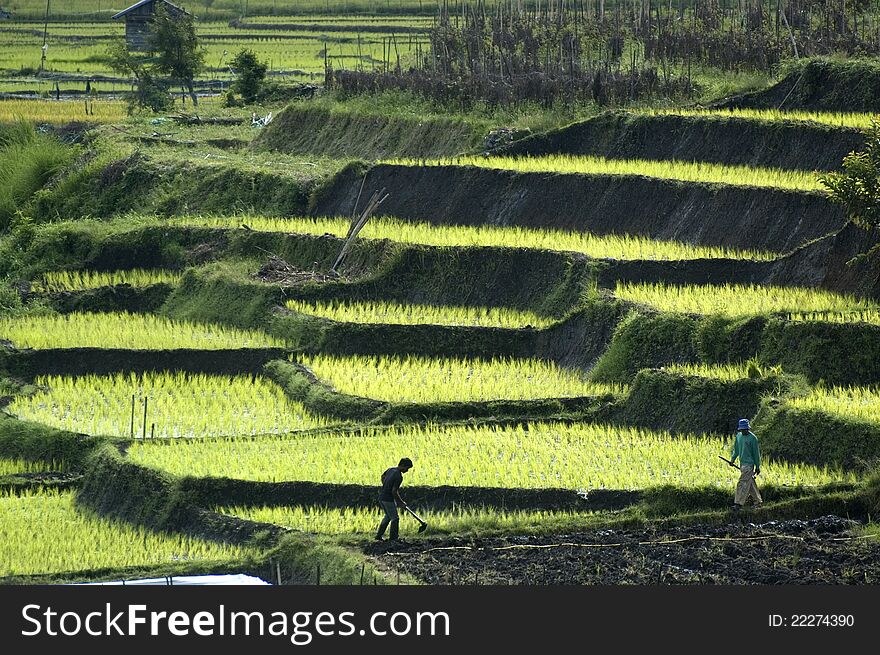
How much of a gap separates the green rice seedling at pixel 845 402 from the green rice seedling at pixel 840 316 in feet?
3.66

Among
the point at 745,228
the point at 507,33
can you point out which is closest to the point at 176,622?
the point at 745,228

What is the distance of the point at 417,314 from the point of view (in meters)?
27.3

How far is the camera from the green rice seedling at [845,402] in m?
19.2

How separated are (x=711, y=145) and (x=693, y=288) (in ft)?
18.3

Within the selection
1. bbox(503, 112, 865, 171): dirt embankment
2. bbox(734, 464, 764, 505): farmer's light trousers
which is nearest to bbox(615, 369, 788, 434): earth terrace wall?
bbox(734, 464, 764, 505): farmer's light trousers

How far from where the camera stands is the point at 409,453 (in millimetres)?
20438

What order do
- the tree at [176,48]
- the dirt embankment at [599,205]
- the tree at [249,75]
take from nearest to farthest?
the dirt embankment at [599,205] → the tree at [249,75] → the tree at [176,48]

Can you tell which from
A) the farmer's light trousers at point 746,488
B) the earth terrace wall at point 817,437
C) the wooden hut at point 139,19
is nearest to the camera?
the farmer's light trousers at point 746,488

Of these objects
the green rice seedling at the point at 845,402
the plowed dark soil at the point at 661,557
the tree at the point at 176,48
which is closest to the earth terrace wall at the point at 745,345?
the green rice seedling at the point at 845,402

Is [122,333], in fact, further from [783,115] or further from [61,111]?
[61,111]

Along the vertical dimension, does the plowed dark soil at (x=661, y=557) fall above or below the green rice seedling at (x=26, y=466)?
above

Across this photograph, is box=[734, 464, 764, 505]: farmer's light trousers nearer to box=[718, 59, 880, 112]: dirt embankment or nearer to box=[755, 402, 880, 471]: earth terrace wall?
box=[755, 402, 880, 471]: earth terrace wall

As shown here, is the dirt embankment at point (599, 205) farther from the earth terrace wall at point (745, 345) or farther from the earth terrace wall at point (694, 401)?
the earth terrace wall at point (694, 401)

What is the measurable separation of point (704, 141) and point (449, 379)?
875 cm
